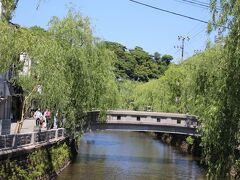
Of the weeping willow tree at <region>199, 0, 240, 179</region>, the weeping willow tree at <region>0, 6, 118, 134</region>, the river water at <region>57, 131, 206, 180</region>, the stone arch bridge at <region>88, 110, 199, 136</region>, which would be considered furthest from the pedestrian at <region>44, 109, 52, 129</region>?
the weeping willow tree at <region>199, 0, 240, 179</region>

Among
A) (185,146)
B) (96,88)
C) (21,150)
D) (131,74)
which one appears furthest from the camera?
(131,74)

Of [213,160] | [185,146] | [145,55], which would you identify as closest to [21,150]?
[213,160]

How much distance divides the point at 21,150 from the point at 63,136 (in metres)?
10.3

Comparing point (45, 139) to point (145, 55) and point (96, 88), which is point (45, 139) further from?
point (145, 55)

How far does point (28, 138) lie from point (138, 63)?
315 feet

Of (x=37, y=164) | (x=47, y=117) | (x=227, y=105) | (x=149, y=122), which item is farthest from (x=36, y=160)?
(x=149, y=122)

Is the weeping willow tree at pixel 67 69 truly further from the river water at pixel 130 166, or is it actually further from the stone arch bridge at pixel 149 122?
the river water at pixel 130 166

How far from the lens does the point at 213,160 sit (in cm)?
1501

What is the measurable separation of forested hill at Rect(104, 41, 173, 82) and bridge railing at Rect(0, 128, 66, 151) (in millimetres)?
79395

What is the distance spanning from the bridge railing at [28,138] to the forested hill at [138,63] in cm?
7940

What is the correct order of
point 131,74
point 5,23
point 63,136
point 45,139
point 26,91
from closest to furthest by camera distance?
point 5,23 < point 26,91 < point 45,139 < point 63,136 < point 131,74

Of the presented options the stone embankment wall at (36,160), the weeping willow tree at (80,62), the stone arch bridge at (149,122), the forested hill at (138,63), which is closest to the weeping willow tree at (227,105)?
the stone embankment wall at (36,160)

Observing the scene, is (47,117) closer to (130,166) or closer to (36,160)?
(130,166)

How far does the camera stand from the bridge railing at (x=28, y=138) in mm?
20141
